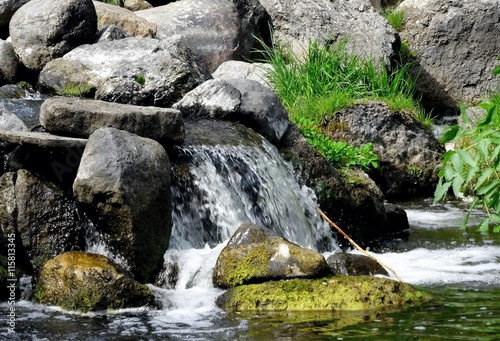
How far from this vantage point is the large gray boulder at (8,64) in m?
10.6

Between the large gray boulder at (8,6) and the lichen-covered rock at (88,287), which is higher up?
the large gray boulder at (8,6)

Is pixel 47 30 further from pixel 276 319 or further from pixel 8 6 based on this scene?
pixel 276 319

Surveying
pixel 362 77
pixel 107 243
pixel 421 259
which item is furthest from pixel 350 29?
pixel 107 243

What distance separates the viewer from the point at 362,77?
1162cm

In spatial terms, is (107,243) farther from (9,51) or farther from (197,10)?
(197,10)

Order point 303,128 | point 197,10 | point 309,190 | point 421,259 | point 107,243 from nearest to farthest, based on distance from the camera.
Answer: point 107,243, point 421,259, point 309,190, point 303,128, point 197,10

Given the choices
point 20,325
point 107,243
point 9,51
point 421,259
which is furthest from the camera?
point 9,51

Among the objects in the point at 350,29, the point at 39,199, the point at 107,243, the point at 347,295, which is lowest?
the point at 347,295

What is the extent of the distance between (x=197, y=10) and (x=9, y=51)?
3812mm

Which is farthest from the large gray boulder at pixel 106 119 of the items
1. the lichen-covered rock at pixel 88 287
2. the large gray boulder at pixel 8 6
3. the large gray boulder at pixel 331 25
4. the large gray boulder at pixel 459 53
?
the large gray boulder at pixel 459 53

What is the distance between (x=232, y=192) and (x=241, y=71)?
477cm

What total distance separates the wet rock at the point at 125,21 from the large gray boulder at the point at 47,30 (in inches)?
43.4

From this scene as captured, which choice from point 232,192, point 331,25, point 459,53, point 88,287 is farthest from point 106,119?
point 459,53

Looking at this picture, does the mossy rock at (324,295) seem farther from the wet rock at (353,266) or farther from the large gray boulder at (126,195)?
the large gray boulder at (126,195)
